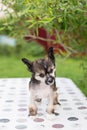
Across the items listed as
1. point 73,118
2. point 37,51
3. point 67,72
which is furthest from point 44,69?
point 37,51

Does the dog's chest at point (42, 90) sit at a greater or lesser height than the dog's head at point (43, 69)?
lesser

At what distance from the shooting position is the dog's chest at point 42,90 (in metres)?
3.20

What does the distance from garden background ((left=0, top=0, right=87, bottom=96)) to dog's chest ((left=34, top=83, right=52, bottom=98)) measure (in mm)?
533

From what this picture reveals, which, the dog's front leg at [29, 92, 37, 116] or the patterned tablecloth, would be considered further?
the dog's front leg at [29, 92, 37, 116]

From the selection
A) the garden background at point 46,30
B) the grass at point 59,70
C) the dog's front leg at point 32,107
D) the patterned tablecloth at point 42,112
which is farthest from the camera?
the grass at point 59,70

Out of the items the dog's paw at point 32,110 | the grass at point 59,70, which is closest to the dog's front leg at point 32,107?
the dog's paw at point 32,110

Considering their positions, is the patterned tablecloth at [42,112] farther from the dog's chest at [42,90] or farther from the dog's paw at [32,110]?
the dog's chest at [42,90]

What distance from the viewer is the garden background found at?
312 centimetres

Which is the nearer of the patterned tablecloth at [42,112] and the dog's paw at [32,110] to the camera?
the patterned tablecloth at [42,112]

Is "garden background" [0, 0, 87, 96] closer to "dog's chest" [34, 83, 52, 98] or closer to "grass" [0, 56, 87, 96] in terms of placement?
"grass" [0, 56, 87, 96]

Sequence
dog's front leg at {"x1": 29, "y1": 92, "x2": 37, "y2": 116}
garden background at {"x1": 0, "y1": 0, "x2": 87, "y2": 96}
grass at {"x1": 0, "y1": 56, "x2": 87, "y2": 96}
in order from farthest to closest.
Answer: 1. grass at {"x1": 0, "y1": 56, "x2": 87, "y2": 96}
2. dog's front leg at {"x1": 29, "y1": 92, "x2": 37, "y2": 116}
3. garden background at {"x1": 0, "y1": 0, "x2": 87, "y2": 96}

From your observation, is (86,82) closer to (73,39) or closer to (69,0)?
(73,39)

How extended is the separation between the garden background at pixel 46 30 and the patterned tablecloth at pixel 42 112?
26.5 inches

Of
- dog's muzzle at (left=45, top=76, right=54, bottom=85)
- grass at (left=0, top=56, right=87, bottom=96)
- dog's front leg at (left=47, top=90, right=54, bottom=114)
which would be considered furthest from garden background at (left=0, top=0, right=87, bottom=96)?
dog's front leg at (left=47, top=90, right=54, bottom=114)
